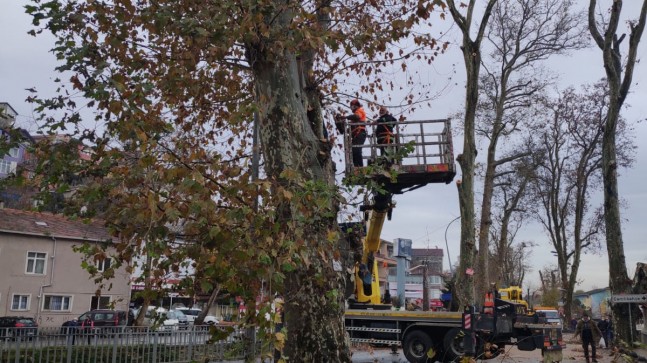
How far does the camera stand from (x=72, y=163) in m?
5.85

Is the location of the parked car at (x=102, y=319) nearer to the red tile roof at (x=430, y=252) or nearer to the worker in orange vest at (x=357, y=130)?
the worker in orange vest at (x=357, y=130)

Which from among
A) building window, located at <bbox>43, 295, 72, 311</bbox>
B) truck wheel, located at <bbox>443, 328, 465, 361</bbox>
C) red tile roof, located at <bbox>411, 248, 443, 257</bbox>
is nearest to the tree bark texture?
truck wheel, located at <bbox>443, 328, 465, 361</bbox>

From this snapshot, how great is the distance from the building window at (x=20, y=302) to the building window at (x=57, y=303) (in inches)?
42.3

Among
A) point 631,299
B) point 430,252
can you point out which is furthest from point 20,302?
point 430,252

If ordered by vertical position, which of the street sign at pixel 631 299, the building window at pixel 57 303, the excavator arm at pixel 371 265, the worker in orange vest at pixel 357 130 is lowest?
the building window at pixel 57 303

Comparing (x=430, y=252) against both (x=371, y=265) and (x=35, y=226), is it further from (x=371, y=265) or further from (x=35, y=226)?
(x=371, y=265)

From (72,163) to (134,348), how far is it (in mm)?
7988

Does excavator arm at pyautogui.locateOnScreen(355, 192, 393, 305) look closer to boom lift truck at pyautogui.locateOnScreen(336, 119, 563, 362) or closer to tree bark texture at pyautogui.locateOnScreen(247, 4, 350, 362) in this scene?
boom lift truck at pyautogui.locateOnScreen(336, 119, 563, 362)

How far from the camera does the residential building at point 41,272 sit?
33.2 meters

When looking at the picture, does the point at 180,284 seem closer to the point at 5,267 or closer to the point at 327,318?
the point at 327,318

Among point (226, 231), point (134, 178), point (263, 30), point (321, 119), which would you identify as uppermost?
point (263, 30)

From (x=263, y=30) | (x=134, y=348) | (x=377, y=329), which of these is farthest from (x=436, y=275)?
(x=263, y=30)

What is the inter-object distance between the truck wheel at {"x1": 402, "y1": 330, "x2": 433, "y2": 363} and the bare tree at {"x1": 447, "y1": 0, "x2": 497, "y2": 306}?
2.40 m

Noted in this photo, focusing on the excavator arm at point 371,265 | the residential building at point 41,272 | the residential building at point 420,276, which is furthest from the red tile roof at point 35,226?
the residential building at point 420,276
